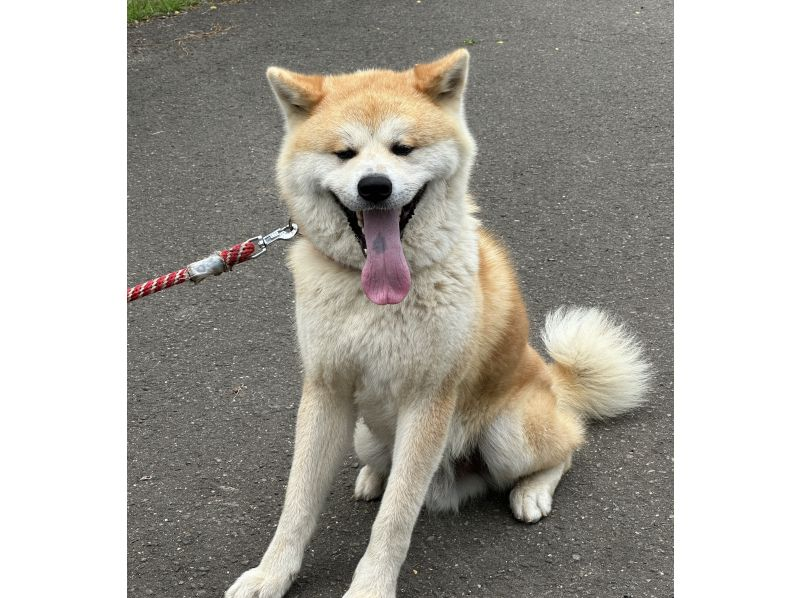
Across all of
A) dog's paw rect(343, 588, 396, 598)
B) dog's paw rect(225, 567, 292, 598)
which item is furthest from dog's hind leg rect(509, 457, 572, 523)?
dog's paw rect(225, 567, 292, 598)

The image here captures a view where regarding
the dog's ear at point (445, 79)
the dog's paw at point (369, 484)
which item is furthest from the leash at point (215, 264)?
the dog's paw at point (369, 484)

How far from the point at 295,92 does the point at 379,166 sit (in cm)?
40

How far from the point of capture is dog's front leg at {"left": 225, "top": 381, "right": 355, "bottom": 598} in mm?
2895

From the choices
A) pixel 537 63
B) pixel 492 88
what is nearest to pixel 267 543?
pixel 492 88

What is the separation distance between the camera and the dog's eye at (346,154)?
2.71 m

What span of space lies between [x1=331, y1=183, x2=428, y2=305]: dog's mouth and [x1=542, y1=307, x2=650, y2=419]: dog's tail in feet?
3.63

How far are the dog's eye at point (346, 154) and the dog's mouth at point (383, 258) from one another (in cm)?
10

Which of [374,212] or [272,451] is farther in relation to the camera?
[272,451]

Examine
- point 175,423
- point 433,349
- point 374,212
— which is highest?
point 374,212

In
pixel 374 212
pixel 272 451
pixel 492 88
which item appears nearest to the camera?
pixel 374 212

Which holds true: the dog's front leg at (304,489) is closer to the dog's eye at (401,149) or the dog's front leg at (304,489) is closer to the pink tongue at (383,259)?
the pink tongue at (383,259)

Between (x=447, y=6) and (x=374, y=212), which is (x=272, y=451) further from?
(x=447, y=6)

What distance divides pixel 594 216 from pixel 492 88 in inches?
70.6

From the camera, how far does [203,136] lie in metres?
6.21
